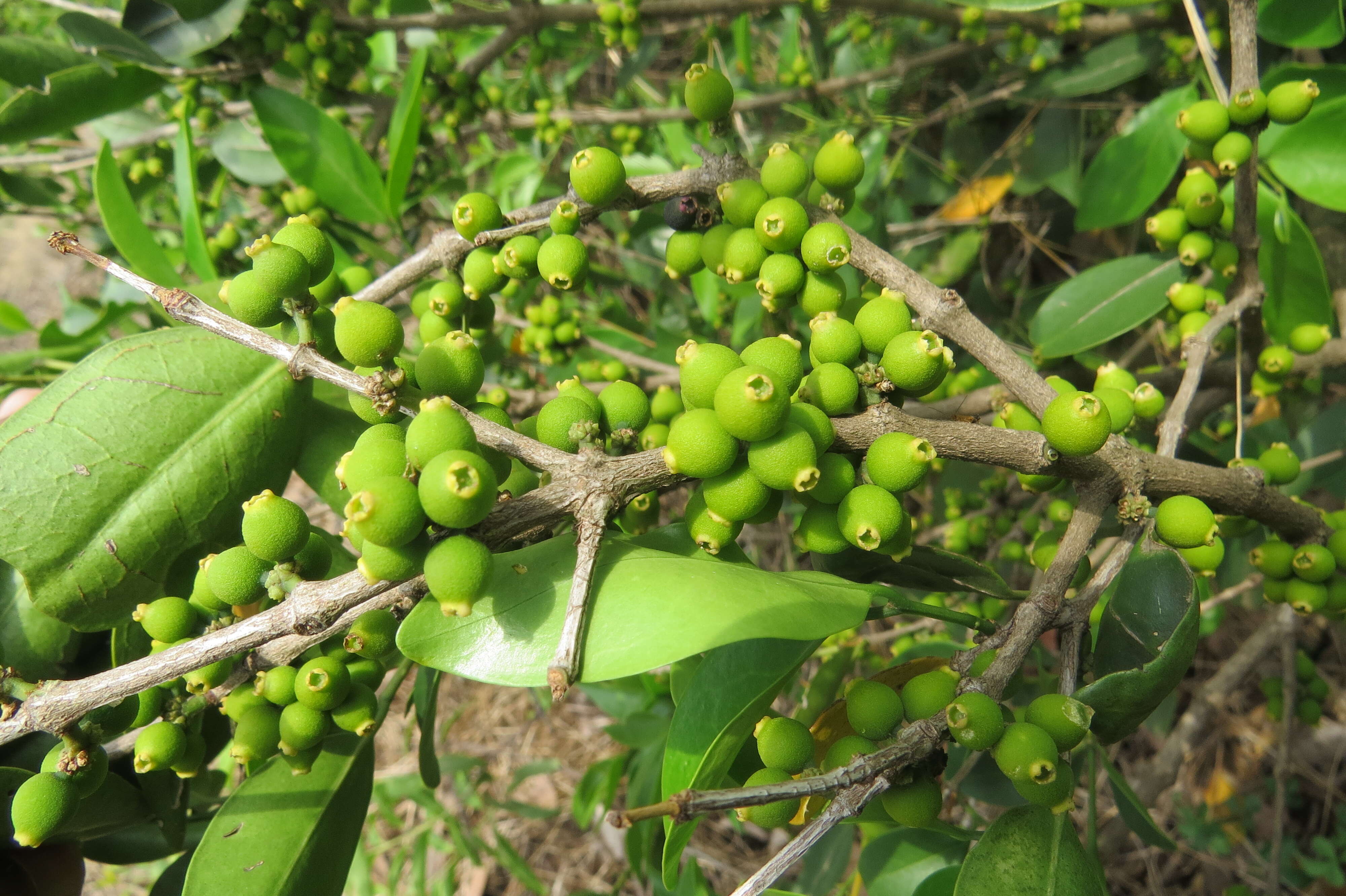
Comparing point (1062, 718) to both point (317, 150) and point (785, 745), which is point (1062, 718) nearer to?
point (785, 745)

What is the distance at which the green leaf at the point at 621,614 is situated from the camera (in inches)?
40.0

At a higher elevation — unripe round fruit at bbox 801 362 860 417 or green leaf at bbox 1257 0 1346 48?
green leaf at bbox 1257 0 1346 48

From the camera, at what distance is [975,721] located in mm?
1198

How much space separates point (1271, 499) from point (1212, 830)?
258 centimetres

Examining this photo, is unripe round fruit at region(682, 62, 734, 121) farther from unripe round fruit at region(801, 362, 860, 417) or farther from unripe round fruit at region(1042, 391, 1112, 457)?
unripe round fruit at region(1042, 391, 1112, 457)

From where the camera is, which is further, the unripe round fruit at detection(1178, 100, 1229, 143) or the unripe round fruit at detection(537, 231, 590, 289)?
the unripe round fruit at detection(1178, 100, 1229, 143)

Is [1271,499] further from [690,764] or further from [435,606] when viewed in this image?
[435,606]

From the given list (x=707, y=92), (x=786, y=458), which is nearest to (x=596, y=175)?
(x=707, y=92)

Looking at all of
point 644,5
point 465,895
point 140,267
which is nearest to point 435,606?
point 140,267

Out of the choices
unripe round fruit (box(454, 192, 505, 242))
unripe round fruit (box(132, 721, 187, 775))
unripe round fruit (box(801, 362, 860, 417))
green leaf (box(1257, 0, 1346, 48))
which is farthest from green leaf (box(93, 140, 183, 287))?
green leaf (box(1257, 0, 1346, 48))

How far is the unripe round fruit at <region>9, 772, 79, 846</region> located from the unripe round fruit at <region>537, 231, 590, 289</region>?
110 cm

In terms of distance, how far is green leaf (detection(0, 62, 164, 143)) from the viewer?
2.18m

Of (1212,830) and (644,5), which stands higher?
(644,5)

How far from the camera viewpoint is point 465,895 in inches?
196
